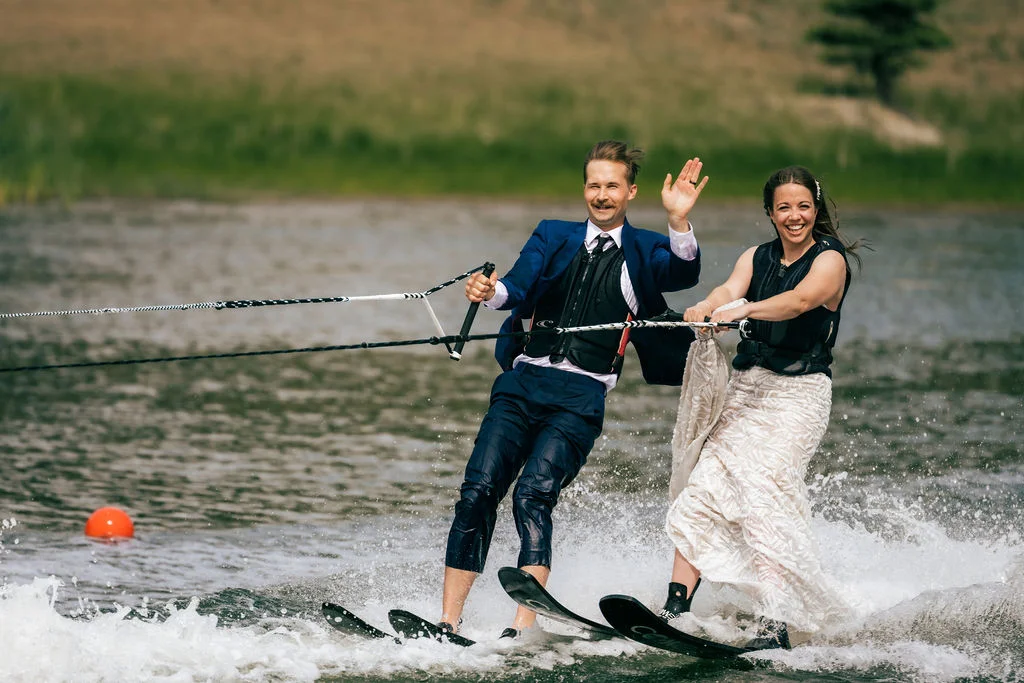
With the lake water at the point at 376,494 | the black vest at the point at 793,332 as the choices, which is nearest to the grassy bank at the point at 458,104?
the lake water at the point at 376,494

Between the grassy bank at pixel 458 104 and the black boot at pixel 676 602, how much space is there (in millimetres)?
31085

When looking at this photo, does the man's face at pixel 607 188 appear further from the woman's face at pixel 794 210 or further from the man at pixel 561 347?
the woman's face at pixel 794 210

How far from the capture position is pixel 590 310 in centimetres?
738

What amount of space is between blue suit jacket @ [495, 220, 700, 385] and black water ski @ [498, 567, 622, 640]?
46.5 inches

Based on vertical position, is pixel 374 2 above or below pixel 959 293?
above

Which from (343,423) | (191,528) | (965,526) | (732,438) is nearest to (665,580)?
(732,438)

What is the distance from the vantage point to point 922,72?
58.0 m

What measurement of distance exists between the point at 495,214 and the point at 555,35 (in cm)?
2726

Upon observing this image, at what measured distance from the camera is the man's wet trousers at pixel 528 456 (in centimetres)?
712

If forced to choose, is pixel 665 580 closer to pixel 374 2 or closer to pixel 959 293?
pixel 959 293

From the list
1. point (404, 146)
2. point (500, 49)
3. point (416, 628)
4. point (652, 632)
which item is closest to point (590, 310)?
point (652, 632)

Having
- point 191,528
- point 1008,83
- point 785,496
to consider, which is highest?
point 1008,83

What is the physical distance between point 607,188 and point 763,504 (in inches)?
58.5

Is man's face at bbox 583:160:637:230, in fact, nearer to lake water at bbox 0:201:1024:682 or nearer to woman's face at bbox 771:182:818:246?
woman's face at bbox 771:182:818:246
